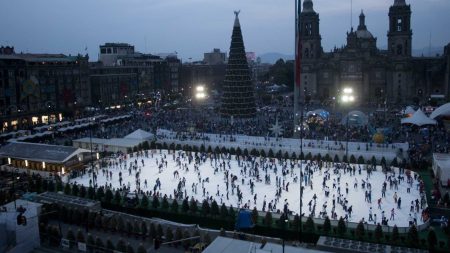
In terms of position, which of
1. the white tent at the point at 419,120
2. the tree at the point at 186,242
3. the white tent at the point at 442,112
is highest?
the white tent at the point at 442,112

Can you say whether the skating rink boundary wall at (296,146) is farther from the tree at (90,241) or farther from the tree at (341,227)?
the tree at (90,241)

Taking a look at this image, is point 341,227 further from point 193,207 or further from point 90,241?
point 90,241

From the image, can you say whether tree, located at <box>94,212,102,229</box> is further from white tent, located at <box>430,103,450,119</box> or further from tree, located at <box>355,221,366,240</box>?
white tent, located at <box>430,103,450,119</box>

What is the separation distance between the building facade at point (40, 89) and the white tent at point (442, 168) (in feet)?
194

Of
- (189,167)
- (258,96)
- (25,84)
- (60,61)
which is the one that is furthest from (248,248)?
(258,96)

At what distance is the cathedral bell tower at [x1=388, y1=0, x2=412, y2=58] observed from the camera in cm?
8250

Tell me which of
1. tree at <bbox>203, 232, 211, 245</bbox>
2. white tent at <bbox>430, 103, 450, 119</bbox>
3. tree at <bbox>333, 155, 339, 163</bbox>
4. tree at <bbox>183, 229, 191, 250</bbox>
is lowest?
tree at <bbox>183, 229, 191, 250</bbox>

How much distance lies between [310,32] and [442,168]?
63.8m

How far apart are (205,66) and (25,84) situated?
6755 cm

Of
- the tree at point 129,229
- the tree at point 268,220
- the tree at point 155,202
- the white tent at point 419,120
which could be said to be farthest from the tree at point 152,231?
the white tent at point 419,120

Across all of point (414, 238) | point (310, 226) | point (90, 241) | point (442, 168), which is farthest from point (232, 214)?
point (442, 168)

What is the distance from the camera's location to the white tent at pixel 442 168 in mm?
33969

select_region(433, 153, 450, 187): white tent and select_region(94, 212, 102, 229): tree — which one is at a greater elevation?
select_region(433, 153, 450, 187): white tent

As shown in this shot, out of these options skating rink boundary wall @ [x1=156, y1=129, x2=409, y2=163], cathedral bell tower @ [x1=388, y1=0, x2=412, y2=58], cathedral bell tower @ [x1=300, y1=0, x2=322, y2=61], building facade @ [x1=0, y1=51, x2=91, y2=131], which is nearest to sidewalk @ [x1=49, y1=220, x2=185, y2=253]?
skating rink boundary wall @ [x1=156, y1=129, x2=409, y2=163]
